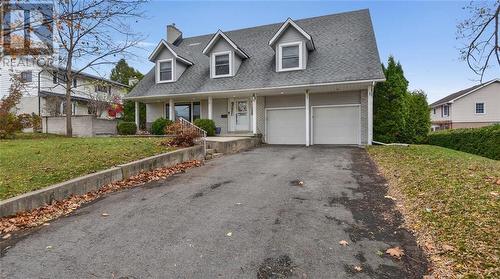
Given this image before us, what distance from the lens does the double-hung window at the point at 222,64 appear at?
17.6m

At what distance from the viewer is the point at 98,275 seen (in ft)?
10.9

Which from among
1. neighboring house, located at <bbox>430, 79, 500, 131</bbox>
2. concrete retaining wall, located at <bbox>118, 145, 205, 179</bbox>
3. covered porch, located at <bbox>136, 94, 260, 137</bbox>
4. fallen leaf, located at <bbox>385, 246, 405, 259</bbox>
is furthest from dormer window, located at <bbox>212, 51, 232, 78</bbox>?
neighboring house, located at <bbox>430, 79, 500, 131</bbox>

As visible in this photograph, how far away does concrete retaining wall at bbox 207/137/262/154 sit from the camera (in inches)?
497

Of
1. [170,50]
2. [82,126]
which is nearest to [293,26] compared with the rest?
[170,50]

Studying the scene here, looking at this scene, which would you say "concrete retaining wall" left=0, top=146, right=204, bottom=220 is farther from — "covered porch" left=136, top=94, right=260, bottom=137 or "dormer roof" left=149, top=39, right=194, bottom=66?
"dormer roof" left=149, top=39, right=194, bottom=66

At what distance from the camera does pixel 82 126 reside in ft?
60.8

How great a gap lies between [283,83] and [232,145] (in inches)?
171

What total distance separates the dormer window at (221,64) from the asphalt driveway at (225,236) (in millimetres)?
11474

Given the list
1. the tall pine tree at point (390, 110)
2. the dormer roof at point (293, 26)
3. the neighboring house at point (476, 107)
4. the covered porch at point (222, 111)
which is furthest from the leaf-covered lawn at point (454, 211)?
the neighboring house at point (476, 107)

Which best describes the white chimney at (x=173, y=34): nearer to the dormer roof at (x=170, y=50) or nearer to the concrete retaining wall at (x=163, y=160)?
the dormer roof at (x=170, y=50)

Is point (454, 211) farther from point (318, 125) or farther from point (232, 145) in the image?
point (318, 125)

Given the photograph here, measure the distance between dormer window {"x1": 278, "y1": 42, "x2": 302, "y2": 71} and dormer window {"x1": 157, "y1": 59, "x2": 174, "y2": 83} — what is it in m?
7.02

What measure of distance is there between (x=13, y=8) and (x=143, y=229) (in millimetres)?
4839

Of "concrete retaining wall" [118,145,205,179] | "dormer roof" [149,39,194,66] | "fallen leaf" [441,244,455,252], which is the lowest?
"fallen leaf" [441,244,455,252]
